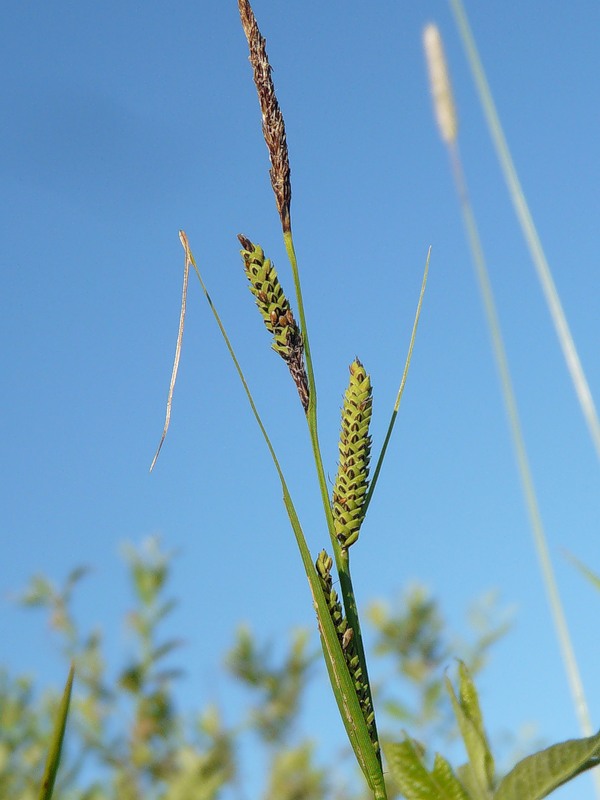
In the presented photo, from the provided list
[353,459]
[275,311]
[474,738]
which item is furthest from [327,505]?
[474,738]

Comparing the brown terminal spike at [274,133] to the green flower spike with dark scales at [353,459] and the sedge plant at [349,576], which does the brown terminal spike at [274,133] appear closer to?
the sedge plant at [349,576]

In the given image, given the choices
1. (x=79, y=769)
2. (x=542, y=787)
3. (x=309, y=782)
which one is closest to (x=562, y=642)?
(x=309, y=782)

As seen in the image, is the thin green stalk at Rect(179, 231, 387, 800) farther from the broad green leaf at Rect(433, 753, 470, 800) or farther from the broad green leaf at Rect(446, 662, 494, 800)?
the broad green leaf at Rect(446, 662, 494, 800)

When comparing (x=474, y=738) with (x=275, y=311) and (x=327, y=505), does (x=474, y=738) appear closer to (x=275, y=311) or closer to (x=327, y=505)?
(x=327, y=505)

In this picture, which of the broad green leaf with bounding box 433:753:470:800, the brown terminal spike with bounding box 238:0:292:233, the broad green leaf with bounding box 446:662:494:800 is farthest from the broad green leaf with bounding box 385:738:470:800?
the brown terminal spike with bounding box 238:0:292:233

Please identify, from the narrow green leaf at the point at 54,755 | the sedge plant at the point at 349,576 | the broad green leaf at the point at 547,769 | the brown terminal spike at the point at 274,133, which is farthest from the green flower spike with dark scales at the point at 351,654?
the brown terminal spike at the point at 274,133
